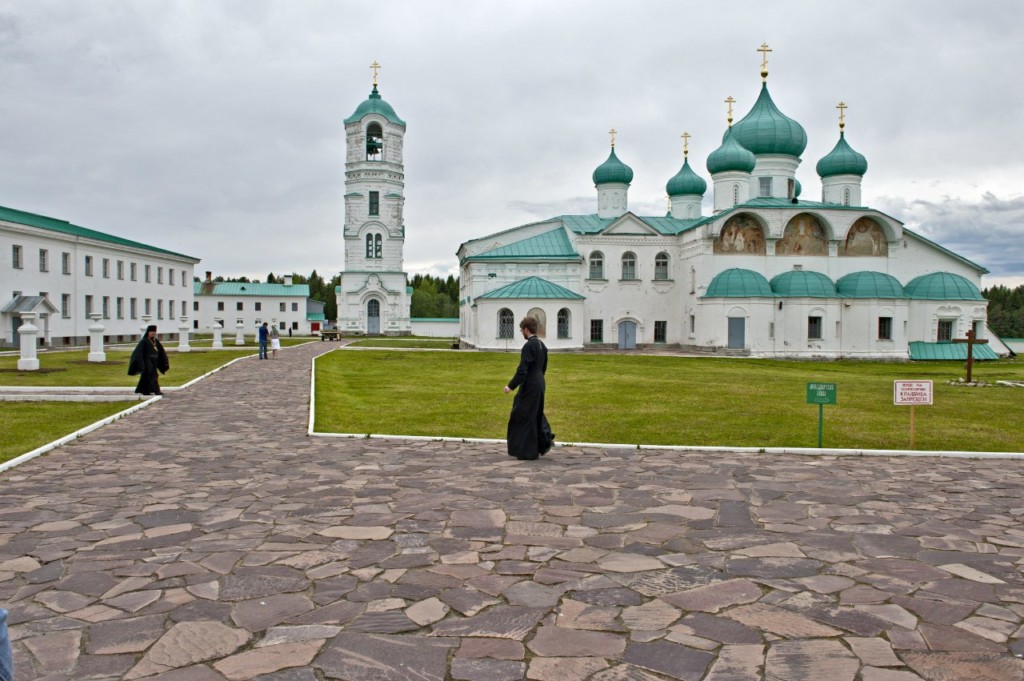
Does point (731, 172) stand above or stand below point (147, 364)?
above

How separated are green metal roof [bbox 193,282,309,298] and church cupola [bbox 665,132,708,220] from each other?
1831 inches

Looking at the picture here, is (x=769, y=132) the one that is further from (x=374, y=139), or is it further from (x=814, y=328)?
(x=374, y=139)

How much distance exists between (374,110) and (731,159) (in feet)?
88.5

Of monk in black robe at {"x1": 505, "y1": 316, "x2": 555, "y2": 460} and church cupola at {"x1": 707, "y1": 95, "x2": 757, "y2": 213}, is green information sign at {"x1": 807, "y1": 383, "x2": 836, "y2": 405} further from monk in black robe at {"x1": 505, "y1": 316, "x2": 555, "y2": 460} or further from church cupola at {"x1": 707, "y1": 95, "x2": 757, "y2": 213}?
church cupola at {"x1": 707, "y1": 95, "x2": 757, "y2": 213}

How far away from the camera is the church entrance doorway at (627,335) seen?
42406mm

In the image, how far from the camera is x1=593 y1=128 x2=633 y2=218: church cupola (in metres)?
45.4

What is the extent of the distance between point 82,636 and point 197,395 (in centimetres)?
1291

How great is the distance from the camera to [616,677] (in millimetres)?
3824

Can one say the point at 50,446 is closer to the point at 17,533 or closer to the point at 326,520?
the point at 17,533

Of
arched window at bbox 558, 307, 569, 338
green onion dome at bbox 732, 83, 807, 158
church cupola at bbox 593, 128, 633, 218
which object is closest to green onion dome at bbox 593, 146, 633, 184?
church cupola at bbox 593, 128, 633, 218

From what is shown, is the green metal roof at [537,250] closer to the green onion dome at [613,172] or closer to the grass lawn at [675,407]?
the green onion dome at [613,172]

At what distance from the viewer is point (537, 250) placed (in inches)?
1679

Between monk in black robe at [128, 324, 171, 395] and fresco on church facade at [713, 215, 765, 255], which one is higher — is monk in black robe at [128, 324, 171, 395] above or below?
below

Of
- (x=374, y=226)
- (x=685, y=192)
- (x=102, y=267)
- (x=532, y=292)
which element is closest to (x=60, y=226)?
(x=102, y=267)
